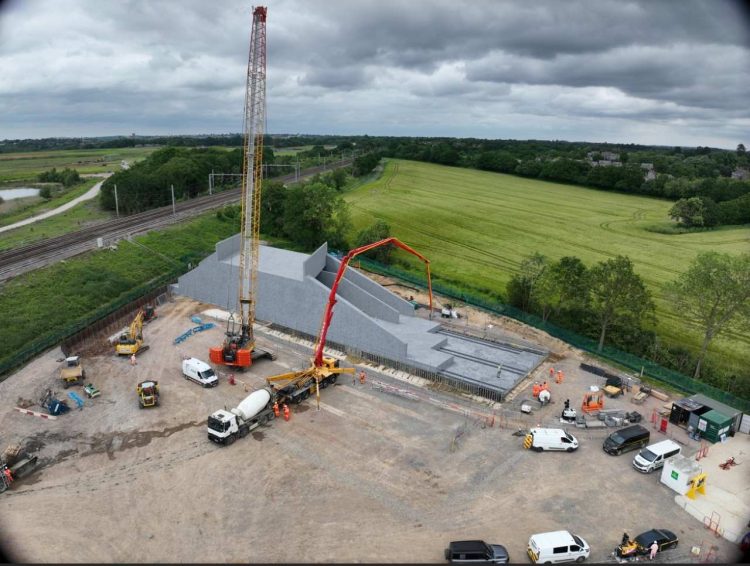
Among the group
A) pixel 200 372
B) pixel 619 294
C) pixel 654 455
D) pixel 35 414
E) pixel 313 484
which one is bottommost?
pixel 35 414

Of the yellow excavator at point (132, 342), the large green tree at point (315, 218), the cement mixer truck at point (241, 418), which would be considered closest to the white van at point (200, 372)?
the cement mixer truck at point (241, 418)

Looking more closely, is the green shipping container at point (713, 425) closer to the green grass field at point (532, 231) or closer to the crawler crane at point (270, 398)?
the green grass field at point (532, 231)

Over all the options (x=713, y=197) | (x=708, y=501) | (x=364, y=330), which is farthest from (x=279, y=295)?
(x=713, y=197)

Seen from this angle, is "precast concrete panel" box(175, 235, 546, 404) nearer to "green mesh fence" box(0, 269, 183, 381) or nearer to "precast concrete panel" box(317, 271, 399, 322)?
"precast concrete panel" box(317, 271, 399, 322)

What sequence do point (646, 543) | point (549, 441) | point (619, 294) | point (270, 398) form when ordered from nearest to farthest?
point (646, 543) < point (549, 441) < point (270, 398) < point (619, 294)

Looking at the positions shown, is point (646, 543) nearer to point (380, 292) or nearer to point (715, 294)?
point (715, 294)

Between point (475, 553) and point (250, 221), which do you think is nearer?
point (475, 553)

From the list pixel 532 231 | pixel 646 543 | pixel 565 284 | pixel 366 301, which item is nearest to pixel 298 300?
pixel 366 301

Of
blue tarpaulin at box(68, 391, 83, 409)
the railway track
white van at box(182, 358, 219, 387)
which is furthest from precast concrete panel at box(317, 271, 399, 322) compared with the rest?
the railway track
